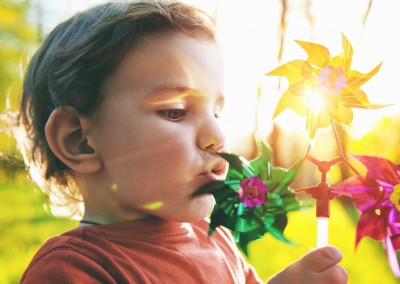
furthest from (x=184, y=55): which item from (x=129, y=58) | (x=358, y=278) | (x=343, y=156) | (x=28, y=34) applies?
(x=28, y=34)

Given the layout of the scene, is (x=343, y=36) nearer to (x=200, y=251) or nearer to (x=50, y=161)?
(x=200, y=251)

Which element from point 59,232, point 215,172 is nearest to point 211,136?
point 215,172

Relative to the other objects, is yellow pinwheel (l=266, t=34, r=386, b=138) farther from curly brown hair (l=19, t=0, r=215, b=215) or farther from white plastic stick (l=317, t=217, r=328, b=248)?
curly brown hair (l=19, t=0, r=215, b=215)

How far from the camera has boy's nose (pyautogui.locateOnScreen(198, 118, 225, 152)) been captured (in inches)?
34.8

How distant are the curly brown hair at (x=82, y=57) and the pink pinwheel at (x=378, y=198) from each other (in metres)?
0.40

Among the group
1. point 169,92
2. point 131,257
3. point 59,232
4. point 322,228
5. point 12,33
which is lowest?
point 59,232

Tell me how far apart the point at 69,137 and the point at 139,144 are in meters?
0.16

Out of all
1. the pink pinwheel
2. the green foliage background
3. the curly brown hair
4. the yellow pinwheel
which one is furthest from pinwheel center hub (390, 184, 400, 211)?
the green foliage background

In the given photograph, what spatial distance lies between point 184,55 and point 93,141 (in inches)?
8.5

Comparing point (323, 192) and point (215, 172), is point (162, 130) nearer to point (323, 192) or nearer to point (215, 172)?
point (215, 172)

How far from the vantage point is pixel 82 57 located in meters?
1.00

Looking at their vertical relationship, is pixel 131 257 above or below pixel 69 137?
below

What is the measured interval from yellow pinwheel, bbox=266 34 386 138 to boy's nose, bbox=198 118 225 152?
132mm

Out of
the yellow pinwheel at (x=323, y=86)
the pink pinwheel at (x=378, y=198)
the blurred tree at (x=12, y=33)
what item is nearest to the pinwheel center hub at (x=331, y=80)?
the yellow pinwheel at (x=323, y=86)
